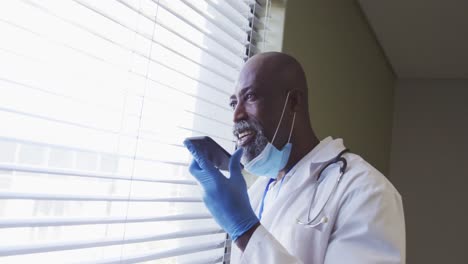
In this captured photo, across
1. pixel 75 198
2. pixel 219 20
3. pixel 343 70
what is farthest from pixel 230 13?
pixel 343 70

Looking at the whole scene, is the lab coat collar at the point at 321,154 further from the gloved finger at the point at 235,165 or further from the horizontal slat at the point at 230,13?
the horizontal slat at the point at 230,13

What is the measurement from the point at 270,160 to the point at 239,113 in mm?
153

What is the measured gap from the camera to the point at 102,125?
96cm

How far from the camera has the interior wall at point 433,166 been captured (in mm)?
3186

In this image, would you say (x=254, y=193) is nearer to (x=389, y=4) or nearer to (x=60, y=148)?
(x=60, y=148)

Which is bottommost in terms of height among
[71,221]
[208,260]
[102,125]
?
[208,260]

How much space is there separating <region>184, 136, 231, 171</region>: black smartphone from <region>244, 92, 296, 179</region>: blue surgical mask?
0.39 ft

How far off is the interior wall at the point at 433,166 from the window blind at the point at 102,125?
2437 mm

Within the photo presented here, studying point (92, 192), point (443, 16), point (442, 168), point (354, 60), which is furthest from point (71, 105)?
point (442, 168)

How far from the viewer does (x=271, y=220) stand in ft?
3.74

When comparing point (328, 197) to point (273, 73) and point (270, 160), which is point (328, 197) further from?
point (273, 73)

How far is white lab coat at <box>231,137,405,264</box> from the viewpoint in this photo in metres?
0.93

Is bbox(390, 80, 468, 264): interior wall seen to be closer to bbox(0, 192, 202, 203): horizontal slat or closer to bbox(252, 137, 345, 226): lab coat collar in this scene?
bbox(252, 137, 345, 226): lab coat collar

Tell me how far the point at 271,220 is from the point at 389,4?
5.59 ft
